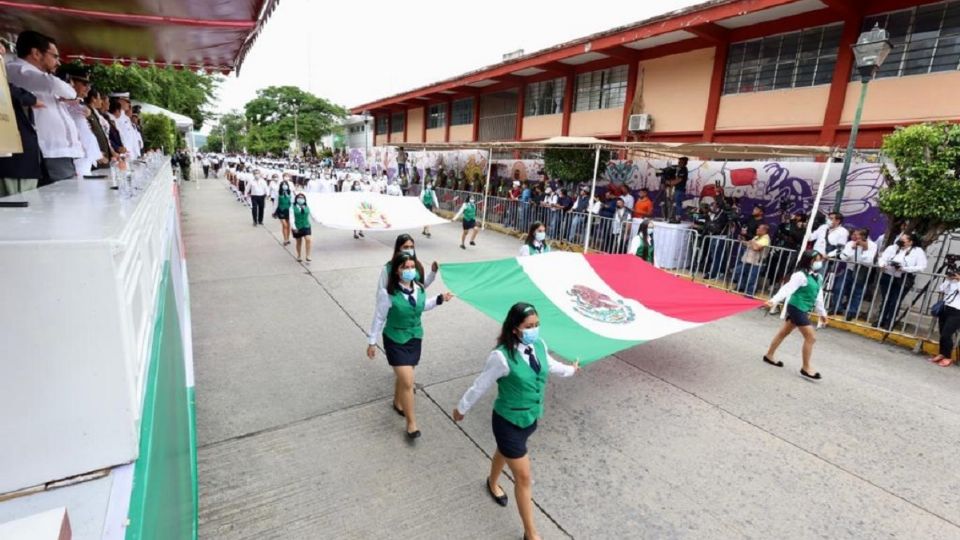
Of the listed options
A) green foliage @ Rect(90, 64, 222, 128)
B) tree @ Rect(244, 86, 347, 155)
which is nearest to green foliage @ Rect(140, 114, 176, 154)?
green foliage @ Rect(90, 64, 222, 128)

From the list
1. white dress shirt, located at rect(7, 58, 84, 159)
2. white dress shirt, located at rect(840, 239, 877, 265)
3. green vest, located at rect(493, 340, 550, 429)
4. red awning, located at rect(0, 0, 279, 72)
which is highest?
red awning, located at rect(0, 0, 279, 72)

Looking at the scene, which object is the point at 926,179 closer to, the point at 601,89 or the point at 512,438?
the point at 512,438

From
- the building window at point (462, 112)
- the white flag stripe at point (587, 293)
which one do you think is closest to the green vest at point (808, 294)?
the white flag stripe at point (587, 293)

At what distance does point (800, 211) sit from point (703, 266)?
2.63m

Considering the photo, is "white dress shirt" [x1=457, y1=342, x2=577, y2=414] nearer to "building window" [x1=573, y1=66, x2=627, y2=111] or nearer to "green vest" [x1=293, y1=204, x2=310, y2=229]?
"green vest" [x1=293, y1=204, x2=310, y2=229]

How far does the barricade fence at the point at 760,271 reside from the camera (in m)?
7.24

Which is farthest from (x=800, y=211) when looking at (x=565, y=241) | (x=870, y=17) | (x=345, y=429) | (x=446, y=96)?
(x=446, y=96)

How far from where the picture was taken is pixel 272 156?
180 feet

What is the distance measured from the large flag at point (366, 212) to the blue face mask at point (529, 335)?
27.1 ft

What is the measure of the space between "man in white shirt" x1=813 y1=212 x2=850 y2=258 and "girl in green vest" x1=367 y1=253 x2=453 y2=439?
756 centimetres

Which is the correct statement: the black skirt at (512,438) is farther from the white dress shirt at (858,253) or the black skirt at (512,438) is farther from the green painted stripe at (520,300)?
the white dress shirt at (858,253)

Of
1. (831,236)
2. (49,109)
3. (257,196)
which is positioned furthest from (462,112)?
(49,109)

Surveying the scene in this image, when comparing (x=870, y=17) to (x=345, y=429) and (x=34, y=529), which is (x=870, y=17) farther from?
(x=34, y=529)

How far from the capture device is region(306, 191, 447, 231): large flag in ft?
35.7
